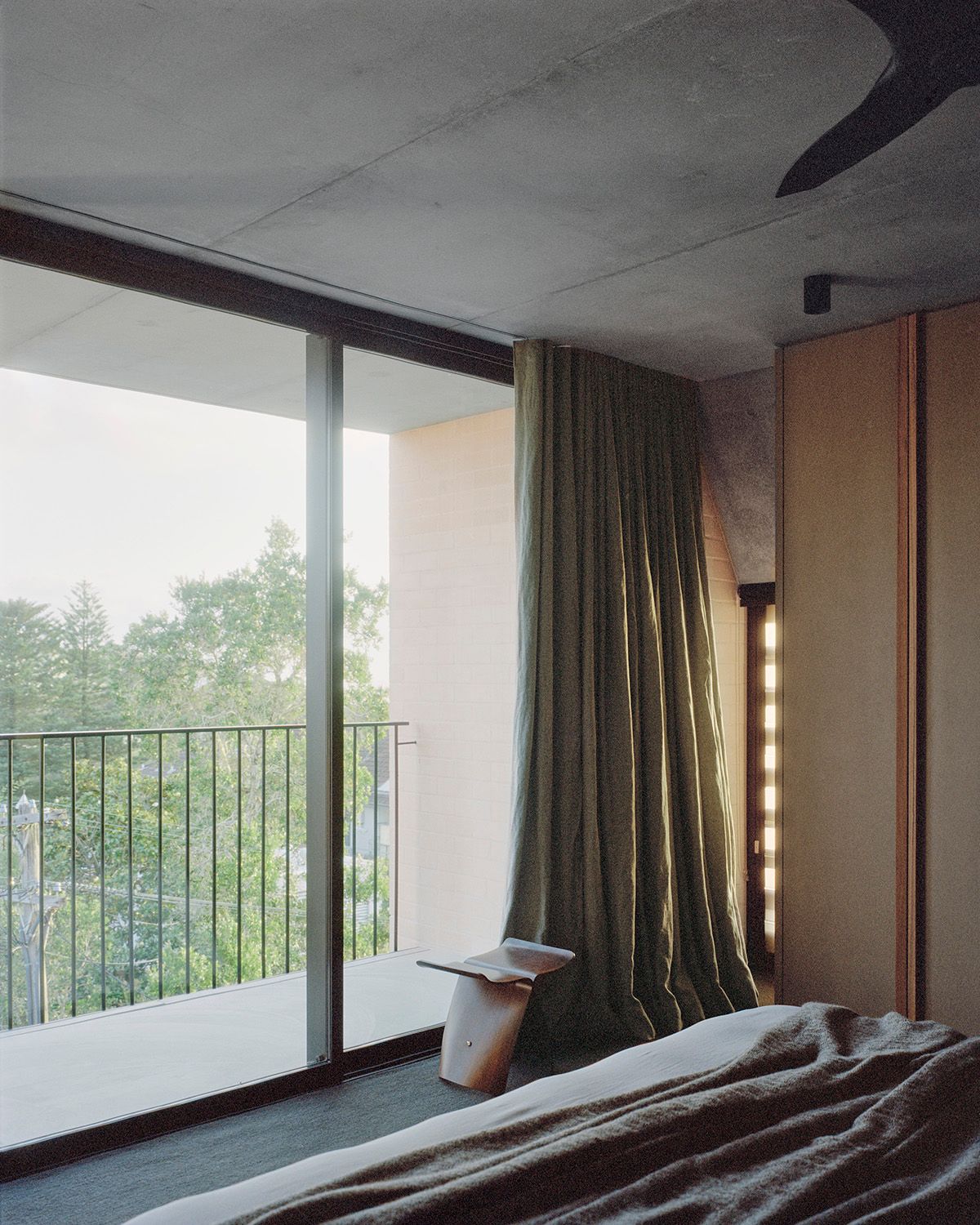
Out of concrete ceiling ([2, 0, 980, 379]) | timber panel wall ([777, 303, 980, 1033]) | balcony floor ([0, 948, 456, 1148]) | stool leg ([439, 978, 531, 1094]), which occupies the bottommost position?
balcony floor ([0, 948, 456, 1148])

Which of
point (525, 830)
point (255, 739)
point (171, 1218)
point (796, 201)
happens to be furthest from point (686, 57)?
point (255, 739)

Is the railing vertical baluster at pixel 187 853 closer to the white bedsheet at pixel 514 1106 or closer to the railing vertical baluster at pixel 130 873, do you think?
the railing vertical baluster at pixel 130 873

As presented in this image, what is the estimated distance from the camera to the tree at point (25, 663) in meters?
4.51

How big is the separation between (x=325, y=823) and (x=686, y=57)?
2364 mm

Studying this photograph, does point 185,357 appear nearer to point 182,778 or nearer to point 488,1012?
point 182,778

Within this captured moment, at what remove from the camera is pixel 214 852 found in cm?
482

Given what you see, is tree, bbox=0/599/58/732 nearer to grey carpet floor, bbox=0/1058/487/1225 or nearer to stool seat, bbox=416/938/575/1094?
grey carpet floor, bbox=0/1058/487/1225

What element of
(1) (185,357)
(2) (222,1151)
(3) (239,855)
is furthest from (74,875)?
(1) (185,357)

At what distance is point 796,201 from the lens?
276 centimetres

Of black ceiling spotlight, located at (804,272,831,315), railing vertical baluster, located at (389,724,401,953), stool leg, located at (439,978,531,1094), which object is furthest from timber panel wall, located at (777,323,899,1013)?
railing vertical baluster, located at (389,724,401,953)

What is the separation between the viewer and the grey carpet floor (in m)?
2.53

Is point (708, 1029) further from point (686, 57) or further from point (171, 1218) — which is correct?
point (686, 57)

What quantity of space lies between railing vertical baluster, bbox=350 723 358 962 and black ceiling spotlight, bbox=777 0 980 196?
144 inches

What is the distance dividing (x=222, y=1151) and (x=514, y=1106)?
1.41 metres
